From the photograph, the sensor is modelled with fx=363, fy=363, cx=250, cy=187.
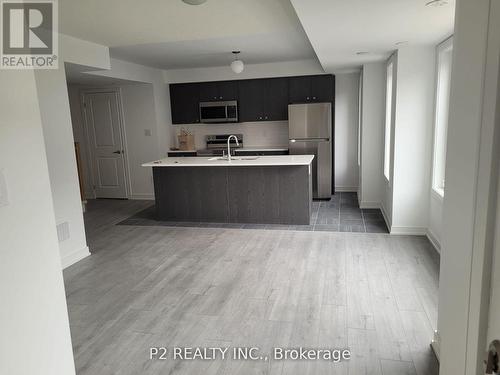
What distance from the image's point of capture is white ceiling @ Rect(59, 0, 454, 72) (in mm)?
2639

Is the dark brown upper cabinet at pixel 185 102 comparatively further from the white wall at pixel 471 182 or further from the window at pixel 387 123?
the white wall at pixel 471 182

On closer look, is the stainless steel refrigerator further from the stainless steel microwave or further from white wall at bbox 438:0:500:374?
white wall at bbox 438:0:500:374

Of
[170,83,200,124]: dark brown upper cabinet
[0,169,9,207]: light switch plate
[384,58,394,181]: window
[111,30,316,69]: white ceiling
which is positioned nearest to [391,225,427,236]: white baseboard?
[384,58,394,181]: window

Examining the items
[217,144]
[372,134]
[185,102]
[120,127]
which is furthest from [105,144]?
[372,134]

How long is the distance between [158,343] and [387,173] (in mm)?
4038

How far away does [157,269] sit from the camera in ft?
12.3

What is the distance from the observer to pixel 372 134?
5.64 metres

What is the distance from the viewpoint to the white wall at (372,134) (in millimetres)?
5504

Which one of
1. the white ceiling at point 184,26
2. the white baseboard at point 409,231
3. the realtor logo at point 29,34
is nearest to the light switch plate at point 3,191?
the realtor logo at point 29,34

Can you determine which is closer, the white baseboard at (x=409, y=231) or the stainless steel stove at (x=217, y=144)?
the white baseboard at (x=409, y=231)

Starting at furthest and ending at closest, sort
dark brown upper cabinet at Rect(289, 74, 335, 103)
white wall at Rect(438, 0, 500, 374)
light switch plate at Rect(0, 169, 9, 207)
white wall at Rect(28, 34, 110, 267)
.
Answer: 1. dark brown upper cabinet at Rect(289, 74, 335, 103)
2. white wall at Rect(28, 34, 110, 267)
3. light switch plate at Rect(0, 169, 9, 207)
4. white wall at Rect(438, 0, 500, 374)

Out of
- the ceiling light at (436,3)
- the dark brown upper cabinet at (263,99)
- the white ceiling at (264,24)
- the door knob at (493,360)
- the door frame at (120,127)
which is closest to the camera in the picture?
the door knob at (493,360)

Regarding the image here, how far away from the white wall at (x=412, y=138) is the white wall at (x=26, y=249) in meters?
3.86

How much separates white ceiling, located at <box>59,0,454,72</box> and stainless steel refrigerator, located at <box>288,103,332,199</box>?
1.43 m
